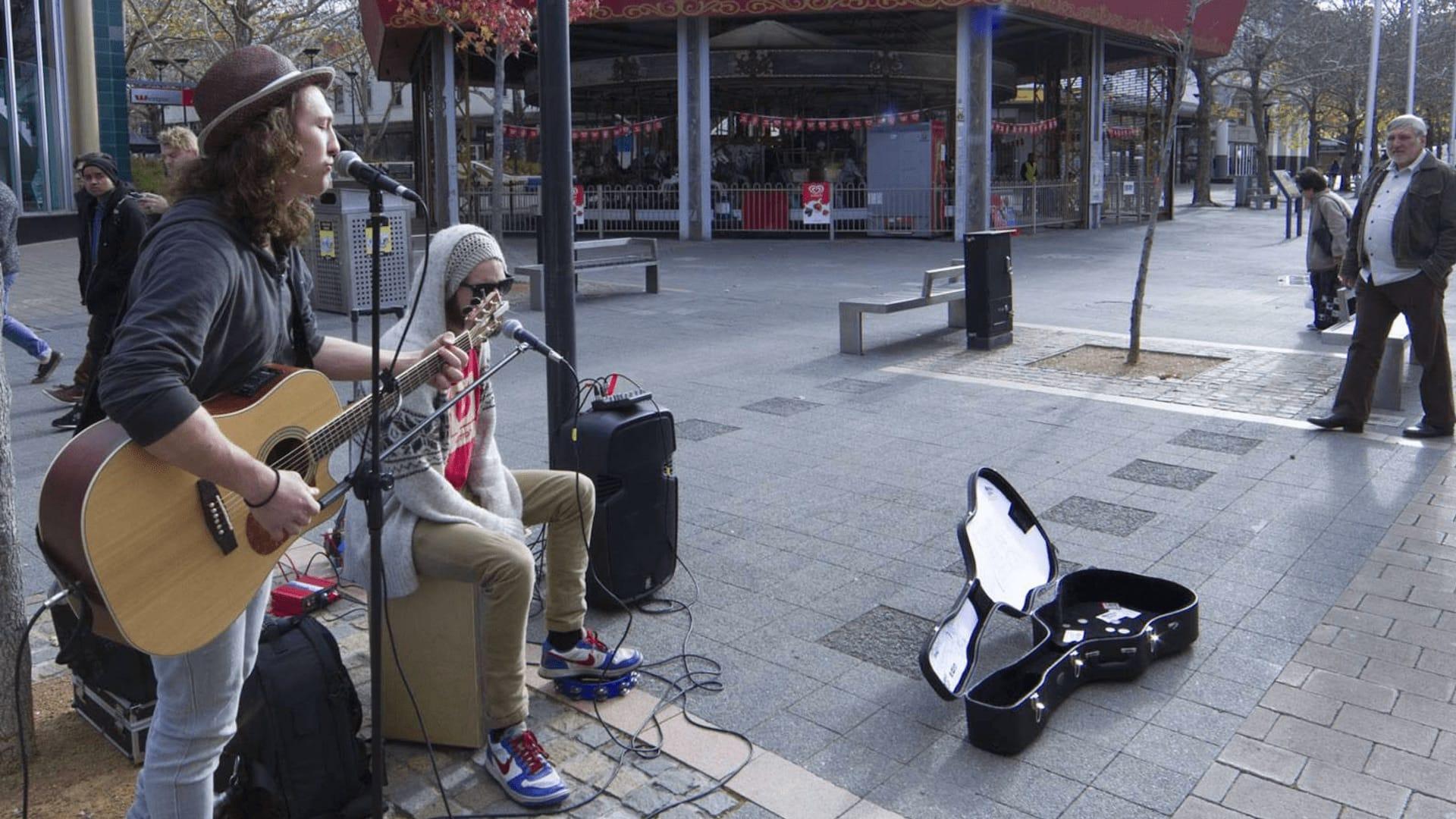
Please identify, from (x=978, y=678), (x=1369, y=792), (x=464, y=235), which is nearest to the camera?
(x=1369, y=792)

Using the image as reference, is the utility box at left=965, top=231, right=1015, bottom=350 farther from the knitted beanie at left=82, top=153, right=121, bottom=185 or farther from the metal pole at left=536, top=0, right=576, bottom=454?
the knitted beanie at left=82, top=153, right=121, bottom=185

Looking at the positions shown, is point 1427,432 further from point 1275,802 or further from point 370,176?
point 370,176

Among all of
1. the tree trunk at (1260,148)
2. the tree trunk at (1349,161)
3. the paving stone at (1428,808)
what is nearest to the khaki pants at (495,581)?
the paving stone at (1428,808)

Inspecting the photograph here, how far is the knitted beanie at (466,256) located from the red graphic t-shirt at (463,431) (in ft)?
0.75

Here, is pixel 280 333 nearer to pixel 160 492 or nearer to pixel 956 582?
pixel 160 492

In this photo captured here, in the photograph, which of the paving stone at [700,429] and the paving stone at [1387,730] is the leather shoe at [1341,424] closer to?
the paving stone at [700,429]

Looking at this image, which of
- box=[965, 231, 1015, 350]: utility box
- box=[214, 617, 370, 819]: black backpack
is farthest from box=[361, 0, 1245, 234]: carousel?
box=[214, 617, 370, 819]: black backpack

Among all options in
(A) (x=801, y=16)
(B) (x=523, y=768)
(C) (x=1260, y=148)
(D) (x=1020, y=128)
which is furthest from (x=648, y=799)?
(C) (x=1260, y=148)

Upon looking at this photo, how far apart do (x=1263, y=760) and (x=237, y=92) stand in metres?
3.33

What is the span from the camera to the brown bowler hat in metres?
2.52

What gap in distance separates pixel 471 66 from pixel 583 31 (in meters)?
4.52

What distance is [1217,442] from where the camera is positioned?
7.43 m

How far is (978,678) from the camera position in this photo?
4.19 meters

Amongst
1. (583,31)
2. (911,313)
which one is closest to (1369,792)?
(911,313)
